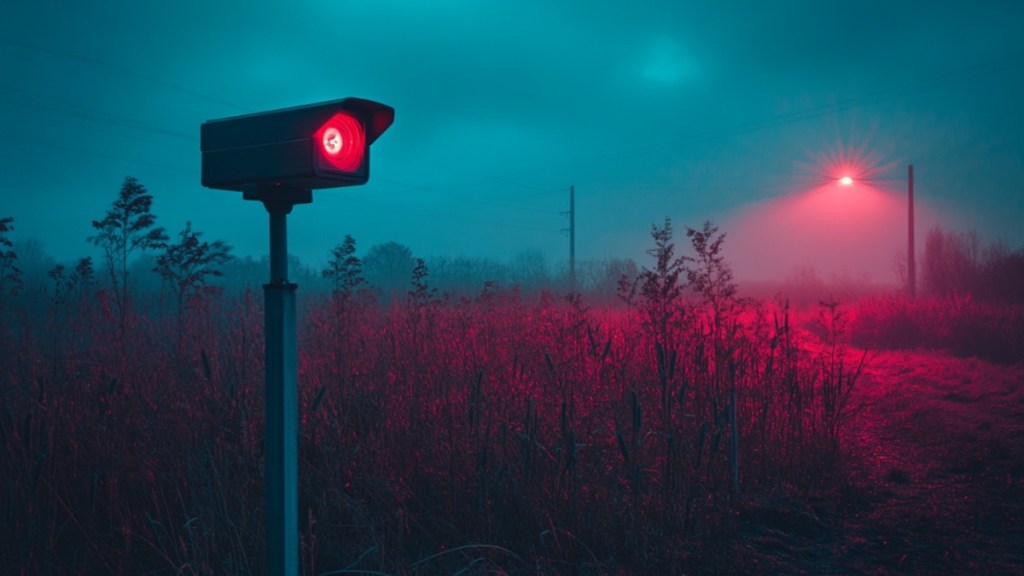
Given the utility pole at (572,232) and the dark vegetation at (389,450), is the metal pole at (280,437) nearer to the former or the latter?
the dark vegetation at (389,450)

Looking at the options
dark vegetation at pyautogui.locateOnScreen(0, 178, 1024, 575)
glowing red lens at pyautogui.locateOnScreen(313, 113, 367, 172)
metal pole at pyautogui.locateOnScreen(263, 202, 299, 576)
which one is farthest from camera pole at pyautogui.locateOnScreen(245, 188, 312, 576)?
dark vegetation at pyautogui.locateOnScreen(0, 178, 1024, 575)

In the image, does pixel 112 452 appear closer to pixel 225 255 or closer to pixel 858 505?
pixel 225 255

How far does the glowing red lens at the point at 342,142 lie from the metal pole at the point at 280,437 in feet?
1.51

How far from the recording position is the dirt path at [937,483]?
3.60 meters

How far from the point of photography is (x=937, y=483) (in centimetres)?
492

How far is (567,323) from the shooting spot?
27.3ft

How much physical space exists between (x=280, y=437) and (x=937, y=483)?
17.0 ft

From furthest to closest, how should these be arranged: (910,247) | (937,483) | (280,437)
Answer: (910,247) < (937,483) < (280,437)

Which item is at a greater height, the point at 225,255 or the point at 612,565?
the point at 225,255

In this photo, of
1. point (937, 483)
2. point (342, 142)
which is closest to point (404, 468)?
point (342, 142)

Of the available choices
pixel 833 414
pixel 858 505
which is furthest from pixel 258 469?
pixel 833 414

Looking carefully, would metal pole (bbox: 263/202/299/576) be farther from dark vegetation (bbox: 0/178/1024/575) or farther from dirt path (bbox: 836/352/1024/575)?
dirt path (bbox: 836/352/1024/575)

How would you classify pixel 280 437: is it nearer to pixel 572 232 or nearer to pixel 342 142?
pixel 342 142

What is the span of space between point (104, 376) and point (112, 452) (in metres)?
1.18
